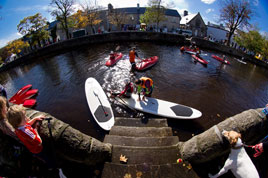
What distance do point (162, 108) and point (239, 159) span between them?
4.82m

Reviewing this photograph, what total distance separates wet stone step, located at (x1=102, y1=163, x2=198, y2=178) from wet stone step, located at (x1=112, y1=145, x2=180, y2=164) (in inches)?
13.3

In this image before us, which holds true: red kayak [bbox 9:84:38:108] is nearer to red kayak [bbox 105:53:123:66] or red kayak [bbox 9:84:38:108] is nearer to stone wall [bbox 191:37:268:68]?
red kayak [bbox 105:53:123:66]

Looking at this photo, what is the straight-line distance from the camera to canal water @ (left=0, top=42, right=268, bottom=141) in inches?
313

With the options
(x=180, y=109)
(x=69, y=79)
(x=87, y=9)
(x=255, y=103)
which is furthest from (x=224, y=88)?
(x=87, y=9)

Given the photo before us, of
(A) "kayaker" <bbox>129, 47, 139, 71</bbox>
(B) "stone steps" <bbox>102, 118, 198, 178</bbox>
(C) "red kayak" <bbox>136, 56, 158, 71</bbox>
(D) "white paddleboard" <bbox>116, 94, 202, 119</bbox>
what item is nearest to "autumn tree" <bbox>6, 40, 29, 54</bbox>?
(A) "kayaker" <bbox>129, 47, 139, 71</bbox>

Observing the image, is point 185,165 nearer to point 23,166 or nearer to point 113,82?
point 23,166

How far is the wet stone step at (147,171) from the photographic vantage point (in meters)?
3.21

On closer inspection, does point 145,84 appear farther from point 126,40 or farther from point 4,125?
point 126,40

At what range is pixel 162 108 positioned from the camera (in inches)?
301

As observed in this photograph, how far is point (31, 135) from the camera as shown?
271 centimetres

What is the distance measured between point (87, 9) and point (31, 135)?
3645cm

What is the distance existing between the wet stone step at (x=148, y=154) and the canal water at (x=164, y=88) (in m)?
3.02

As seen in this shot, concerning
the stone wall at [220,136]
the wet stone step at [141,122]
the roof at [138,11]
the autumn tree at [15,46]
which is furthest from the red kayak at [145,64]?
the roof at [138,11]

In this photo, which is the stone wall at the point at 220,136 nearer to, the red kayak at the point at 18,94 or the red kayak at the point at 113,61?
the red kayak at the point at 18,94
